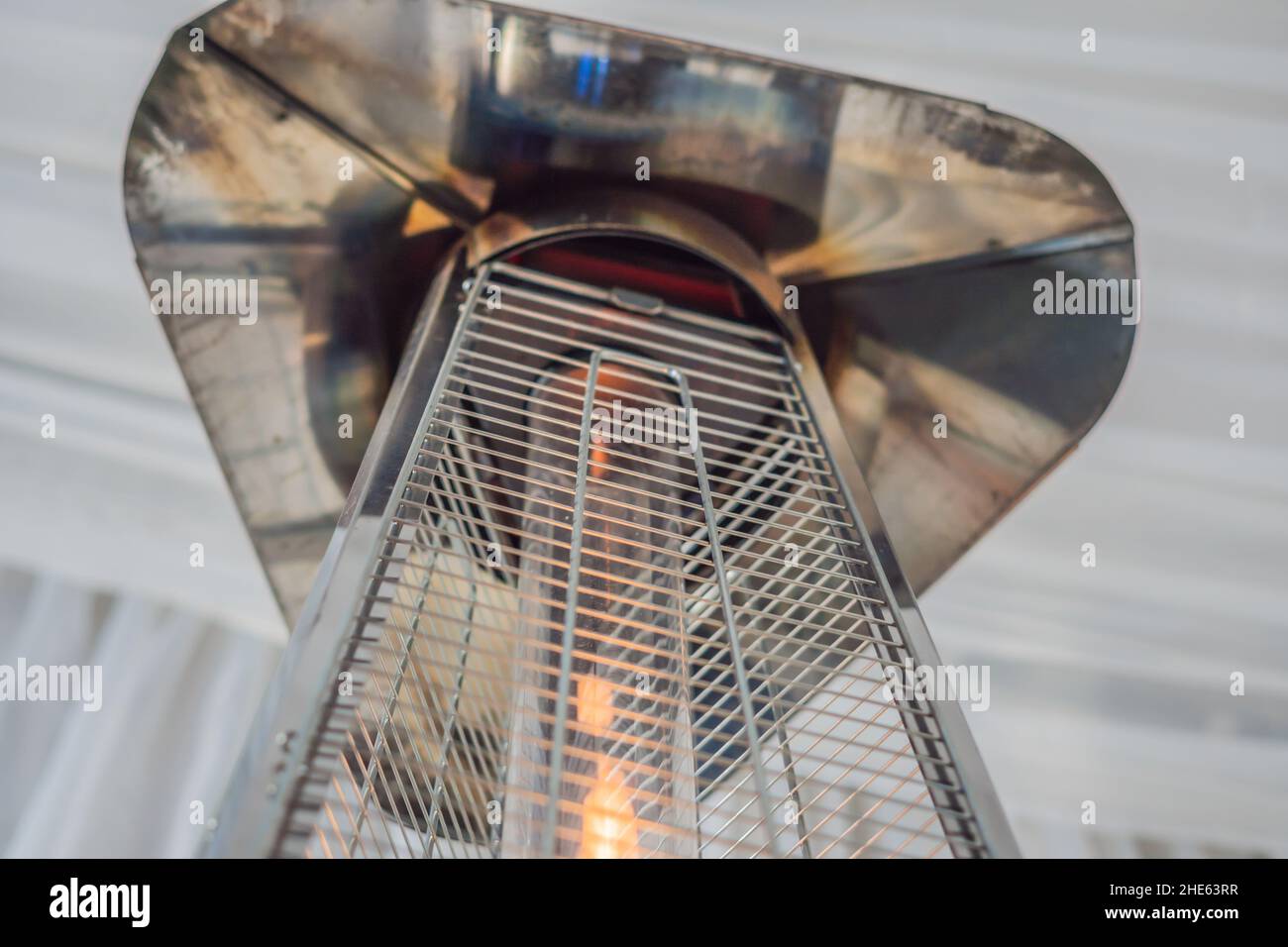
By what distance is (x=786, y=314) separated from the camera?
720 millimetres

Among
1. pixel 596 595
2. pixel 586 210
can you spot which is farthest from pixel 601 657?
pixel 586 210

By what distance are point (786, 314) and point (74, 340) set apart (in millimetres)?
764

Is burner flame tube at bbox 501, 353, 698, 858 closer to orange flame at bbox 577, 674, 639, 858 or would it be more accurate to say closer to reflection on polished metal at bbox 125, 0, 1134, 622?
orange flame at bbox 577, 674, 639, 858

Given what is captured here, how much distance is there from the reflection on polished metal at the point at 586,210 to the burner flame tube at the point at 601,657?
12 centimetres

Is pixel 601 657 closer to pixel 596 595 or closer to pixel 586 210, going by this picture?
pixel 596 595

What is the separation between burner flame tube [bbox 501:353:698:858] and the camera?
513 millimetres

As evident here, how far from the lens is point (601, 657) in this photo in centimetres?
54

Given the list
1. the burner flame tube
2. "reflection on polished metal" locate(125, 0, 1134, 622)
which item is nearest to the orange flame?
the burner flame tube

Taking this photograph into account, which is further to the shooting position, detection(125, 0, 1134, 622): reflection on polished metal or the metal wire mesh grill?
detection(125, 0, 1134, 622): reflection on polished metal

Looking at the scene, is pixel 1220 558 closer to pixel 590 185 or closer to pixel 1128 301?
pixel 1128 301

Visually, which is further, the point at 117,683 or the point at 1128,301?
the point at 117,683

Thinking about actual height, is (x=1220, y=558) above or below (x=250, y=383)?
below
